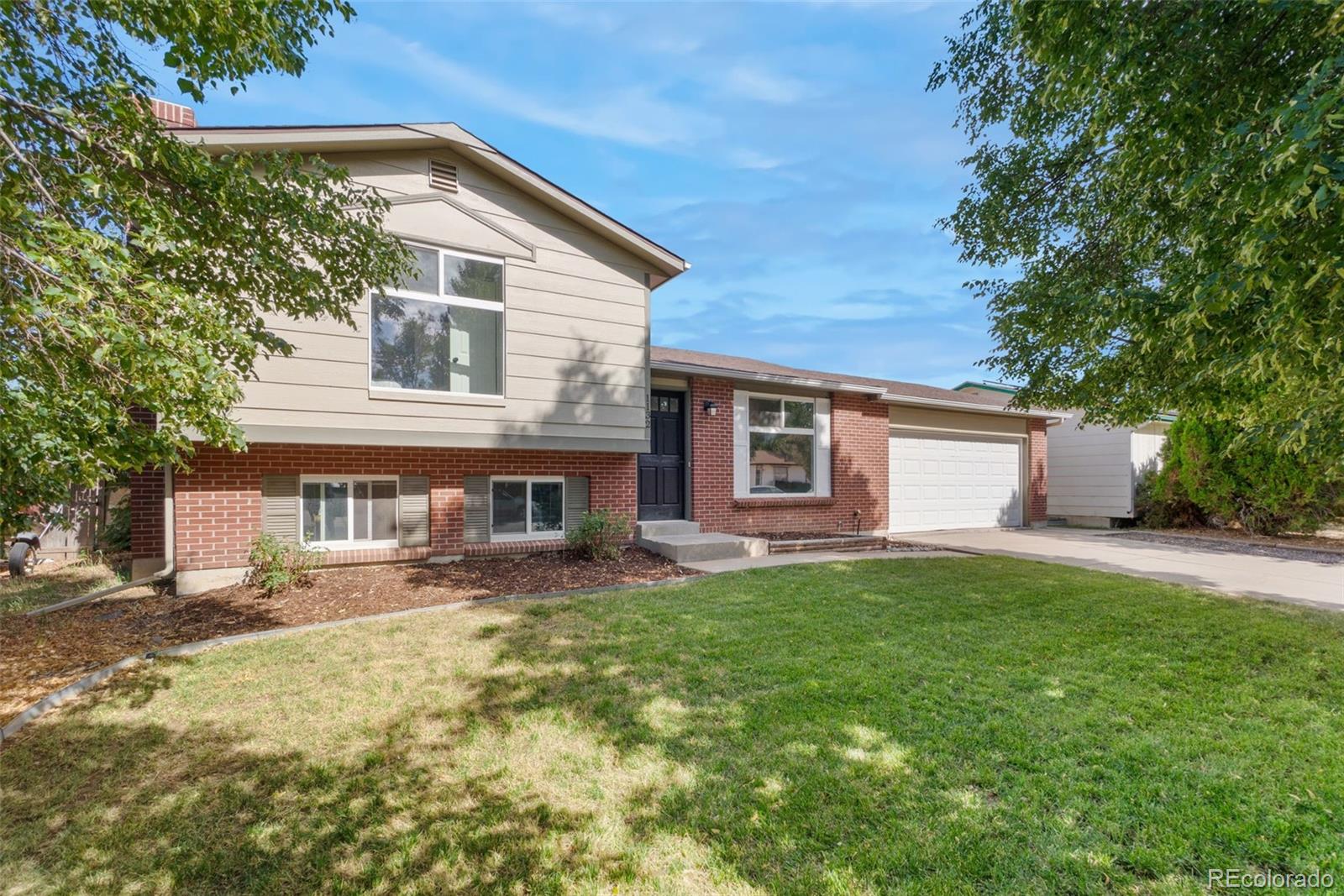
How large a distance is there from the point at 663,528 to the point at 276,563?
16.1 ft

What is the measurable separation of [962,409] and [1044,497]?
→ 3733 millimetres

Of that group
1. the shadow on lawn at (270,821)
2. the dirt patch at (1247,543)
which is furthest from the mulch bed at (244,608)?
the dirt patch at (1247,543)

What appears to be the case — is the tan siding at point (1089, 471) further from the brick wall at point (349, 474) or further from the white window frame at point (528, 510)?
the white window frame at point (528, 510)

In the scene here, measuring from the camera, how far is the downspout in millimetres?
6348

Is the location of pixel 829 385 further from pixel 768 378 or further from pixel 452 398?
pixel 452 398

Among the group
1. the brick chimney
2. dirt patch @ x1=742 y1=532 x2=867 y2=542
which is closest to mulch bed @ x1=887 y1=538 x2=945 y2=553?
dirt patch @ x1=742 y1=532 x2=867 y2=542

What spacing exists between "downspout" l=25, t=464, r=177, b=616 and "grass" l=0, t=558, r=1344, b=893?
10.7ft

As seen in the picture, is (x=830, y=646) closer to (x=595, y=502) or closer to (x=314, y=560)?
(x=595, y=502)

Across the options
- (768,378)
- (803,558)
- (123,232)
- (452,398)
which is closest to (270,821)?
(123,232)

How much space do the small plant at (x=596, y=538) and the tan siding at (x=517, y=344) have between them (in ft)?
3.67

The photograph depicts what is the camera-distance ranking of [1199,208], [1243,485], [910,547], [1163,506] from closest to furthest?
[1199,208] → [910,547] → [1243,485] → [1163,506]

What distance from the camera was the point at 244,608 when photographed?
565 cm

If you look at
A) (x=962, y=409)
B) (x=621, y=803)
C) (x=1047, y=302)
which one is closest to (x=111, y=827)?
(x=621, y=803)

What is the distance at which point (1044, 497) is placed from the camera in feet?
47.7
